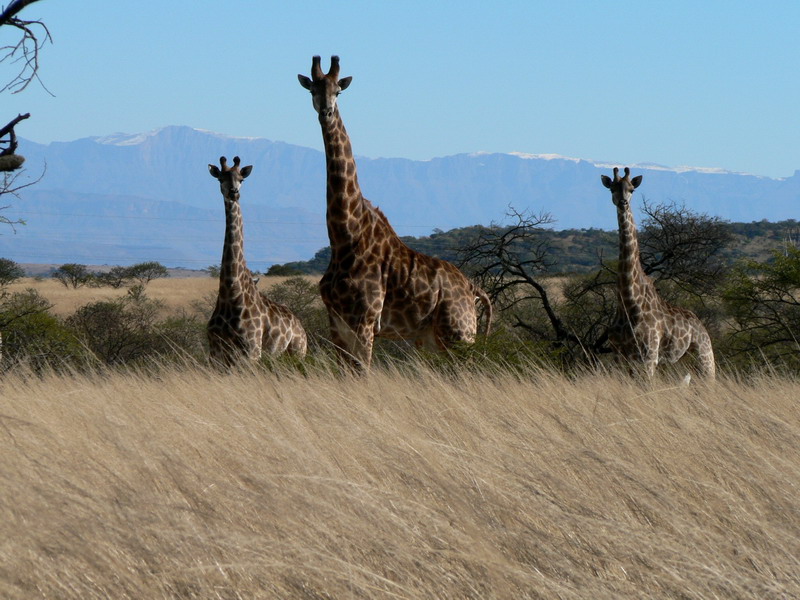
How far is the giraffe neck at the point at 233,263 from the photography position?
10.6 metres

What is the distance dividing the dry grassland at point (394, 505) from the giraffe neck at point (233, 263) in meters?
4.51

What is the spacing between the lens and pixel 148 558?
11.8 ft

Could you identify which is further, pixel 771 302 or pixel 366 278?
pixel 771 302

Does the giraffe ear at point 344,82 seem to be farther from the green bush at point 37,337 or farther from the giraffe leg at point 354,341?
the green bush at point 37,337

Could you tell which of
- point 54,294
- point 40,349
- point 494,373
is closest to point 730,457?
point 494,373

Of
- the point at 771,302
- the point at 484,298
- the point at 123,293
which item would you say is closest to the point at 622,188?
the point at 484,298

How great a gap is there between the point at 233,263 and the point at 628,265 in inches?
152

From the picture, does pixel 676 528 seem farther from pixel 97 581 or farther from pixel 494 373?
pixel 494 373

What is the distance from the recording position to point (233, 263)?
10750 mm

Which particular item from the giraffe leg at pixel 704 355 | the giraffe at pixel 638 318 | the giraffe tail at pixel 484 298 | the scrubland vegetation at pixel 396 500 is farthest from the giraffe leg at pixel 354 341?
the giraffe leg at pixel 704 355

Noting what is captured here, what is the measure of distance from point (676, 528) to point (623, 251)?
6.85 m

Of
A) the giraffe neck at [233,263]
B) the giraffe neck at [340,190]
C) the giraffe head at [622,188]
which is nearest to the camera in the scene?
the giraffe neck at [340,190]

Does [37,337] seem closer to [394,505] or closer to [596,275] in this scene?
[596,275]

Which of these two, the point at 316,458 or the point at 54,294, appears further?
the point at 54,294
